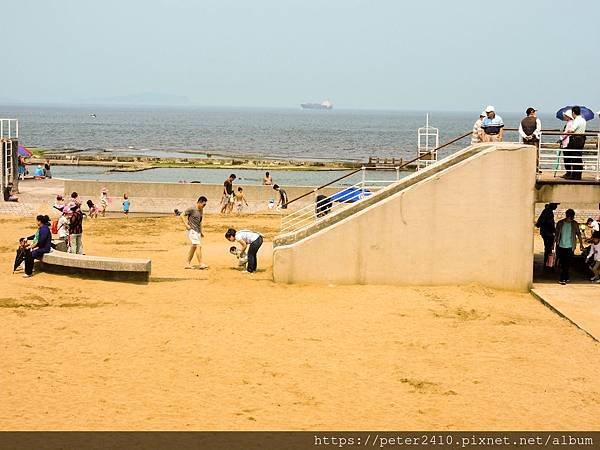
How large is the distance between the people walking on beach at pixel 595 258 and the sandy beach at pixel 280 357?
7.02ft

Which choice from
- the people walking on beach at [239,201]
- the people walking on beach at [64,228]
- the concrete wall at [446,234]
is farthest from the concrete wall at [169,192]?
the concrete wall at [446,234]

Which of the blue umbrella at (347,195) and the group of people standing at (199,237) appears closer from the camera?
the group of people standing at (199,237)

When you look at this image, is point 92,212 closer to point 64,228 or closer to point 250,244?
point 64,228

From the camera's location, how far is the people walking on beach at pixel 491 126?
1800 centimetres

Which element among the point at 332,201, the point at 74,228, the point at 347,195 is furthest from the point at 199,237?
the point at 347,195

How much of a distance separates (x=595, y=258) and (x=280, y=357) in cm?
884

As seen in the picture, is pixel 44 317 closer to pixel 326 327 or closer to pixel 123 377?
pixel 123 377

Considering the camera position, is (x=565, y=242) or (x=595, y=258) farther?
(x=565, y=242)

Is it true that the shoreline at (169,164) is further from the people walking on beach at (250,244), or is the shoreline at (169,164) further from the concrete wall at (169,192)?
the people walking on beach at (250,244)

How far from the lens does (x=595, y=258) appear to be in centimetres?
1764

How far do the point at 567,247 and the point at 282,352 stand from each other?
8.37m

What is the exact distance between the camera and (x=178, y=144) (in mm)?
112312

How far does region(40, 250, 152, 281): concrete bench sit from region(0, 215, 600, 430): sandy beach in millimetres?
275

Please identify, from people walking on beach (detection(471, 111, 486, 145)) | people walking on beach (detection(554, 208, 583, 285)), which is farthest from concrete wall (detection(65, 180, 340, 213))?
people walking on beach (detection(554, 208, 583, 285))
